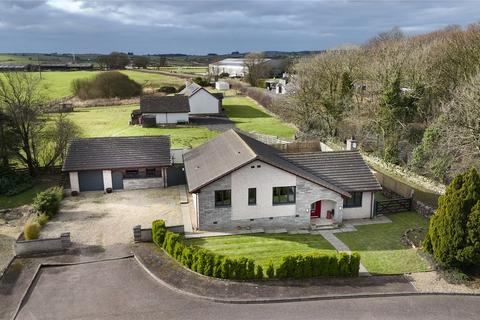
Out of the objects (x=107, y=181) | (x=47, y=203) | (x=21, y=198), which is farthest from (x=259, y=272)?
(x=21, y=198)

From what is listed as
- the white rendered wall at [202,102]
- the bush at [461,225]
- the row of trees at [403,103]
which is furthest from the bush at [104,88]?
the bush at [461,225]

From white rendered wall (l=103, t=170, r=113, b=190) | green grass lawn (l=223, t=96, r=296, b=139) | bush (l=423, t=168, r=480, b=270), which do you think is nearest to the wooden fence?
bush (l=423, t=168, r=480, b=270)

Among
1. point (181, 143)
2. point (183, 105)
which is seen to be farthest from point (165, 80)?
point (181, 143)

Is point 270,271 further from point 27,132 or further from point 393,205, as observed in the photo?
point 27,132

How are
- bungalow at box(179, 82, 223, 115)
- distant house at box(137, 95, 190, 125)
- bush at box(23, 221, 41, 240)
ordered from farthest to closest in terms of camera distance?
bungalow at box(179, 82, 223, 115) → distant house at box(137, 95, 190, 125) → bush at box(23, 221, 41, 240)

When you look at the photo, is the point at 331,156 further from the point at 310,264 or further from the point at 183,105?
the point at 183,105

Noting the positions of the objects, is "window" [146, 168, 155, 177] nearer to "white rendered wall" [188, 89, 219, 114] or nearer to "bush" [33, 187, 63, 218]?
"bush" [33, 187, 63, 218]
